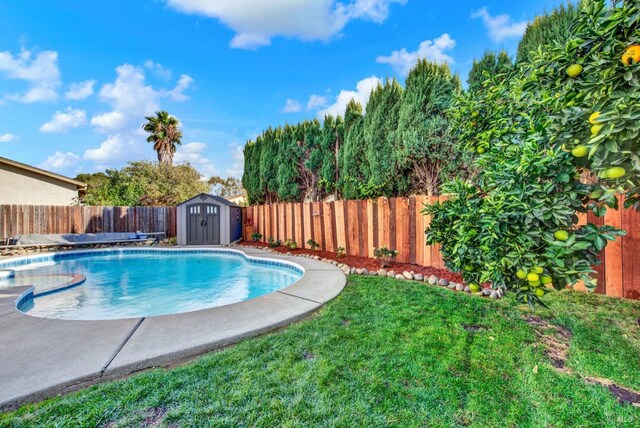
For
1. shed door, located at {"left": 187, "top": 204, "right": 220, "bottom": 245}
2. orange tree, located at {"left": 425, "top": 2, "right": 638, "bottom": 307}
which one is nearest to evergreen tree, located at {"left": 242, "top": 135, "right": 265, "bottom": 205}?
shed door, located at {"left": 187, "top": 204, "right": 220, "bottom": 245}

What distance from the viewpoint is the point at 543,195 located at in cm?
155

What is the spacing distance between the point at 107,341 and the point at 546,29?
802 centimetres

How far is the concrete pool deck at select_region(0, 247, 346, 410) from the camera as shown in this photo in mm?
1953

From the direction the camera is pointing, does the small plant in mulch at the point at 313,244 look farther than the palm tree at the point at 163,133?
No

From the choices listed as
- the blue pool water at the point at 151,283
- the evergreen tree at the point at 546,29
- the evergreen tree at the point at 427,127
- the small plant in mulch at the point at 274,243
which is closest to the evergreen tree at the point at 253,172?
the small plant in mulch at the point at 274,243

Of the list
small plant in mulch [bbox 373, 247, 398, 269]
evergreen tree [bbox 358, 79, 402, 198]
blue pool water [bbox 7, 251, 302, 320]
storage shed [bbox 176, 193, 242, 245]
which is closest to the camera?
blue pool water [bbox 7, 251, 302, 320]

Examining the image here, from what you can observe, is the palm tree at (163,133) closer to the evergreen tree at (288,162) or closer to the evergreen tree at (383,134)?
the evergreen tree at (288,162)

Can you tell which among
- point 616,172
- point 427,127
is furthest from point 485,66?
point 616,172

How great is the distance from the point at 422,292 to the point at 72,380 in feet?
12.9

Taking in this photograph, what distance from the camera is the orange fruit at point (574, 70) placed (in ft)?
4.92

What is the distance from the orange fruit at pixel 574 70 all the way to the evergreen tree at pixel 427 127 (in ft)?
16.3

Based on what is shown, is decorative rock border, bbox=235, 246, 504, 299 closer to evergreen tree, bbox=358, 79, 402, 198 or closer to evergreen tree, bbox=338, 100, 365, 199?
evergreen tree, bbox=358, 79, 402, 198

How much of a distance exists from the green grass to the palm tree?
72.4ft

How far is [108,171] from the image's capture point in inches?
717
